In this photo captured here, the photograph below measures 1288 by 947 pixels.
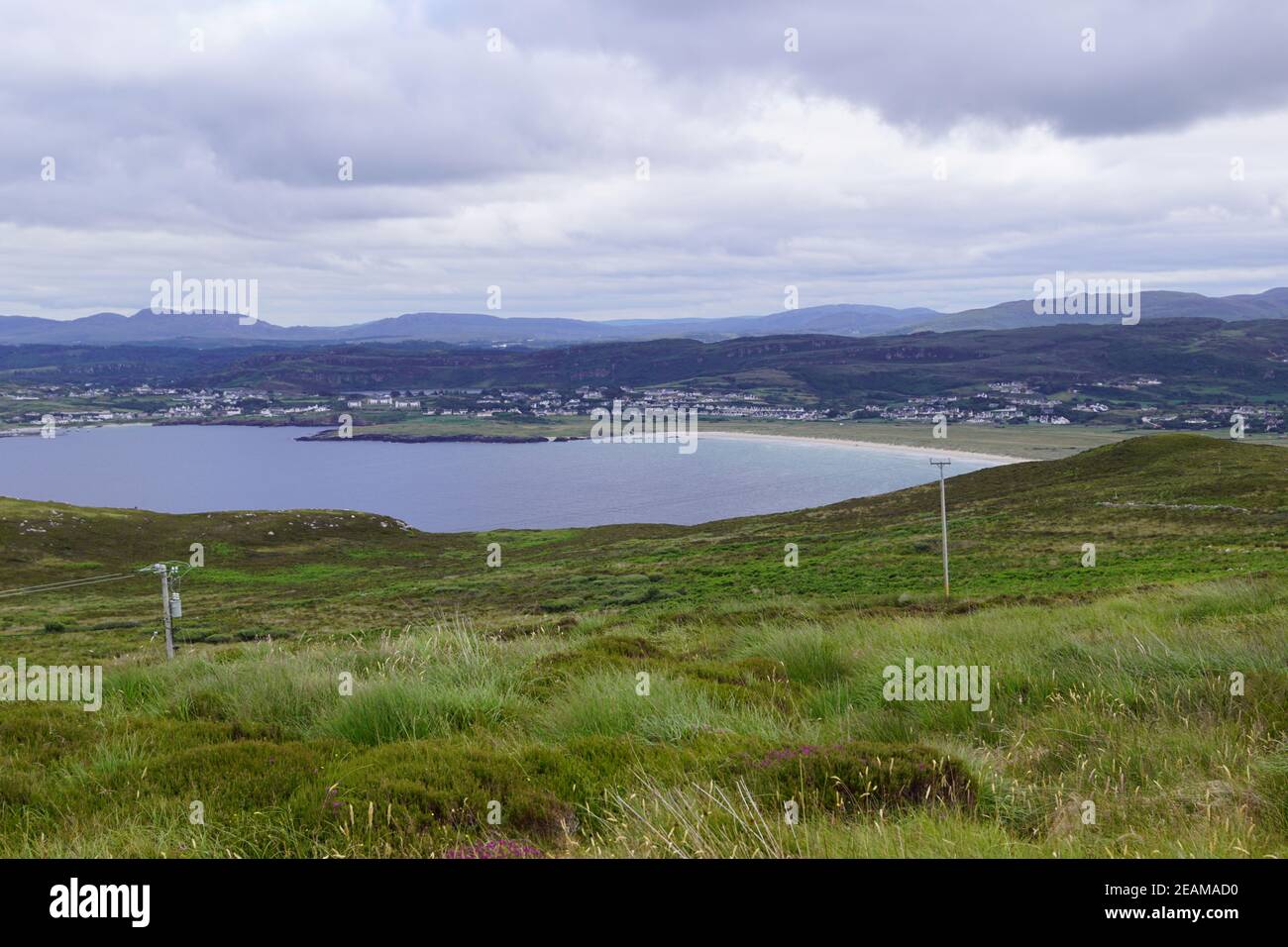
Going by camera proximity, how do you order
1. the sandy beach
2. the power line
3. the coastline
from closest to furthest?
1. the power line
2. the coastline
3. the sandy beach

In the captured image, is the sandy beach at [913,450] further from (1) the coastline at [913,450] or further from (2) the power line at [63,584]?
(2) the power line at [63,584]

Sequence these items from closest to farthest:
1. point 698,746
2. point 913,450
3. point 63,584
Answer: 1. point 698,746
2. point 63,584
3. point 913,450

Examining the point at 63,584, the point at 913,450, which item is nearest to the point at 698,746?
the point at 63,584

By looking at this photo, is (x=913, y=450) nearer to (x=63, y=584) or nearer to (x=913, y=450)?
(x=913, y=450)

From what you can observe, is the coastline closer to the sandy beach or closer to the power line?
the sandy beach

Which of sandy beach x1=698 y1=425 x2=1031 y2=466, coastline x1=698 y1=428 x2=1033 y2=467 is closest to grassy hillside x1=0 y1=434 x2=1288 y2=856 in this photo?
coastline x1=698 y1=428 x2=1033 y2=467

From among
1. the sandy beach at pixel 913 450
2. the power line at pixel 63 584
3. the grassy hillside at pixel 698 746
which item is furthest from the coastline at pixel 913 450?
the grassy hillside at pixel 698 746

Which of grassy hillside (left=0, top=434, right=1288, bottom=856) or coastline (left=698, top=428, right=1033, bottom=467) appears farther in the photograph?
coastline (left=698, top=428, right=1033, bottom=467)

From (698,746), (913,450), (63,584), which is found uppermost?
(698,746)

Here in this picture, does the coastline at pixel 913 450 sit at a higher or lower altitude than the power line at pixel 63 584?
higher

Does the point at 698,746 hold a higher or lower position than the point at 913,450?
higher

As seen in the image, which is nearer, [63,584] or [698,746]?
[698,746]

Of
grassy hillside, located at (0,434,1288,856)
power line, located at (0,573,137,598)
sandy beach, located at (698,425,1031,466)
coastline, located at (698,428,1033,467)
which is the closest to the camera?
grassy hillside, located at (0,434,1288,856)
